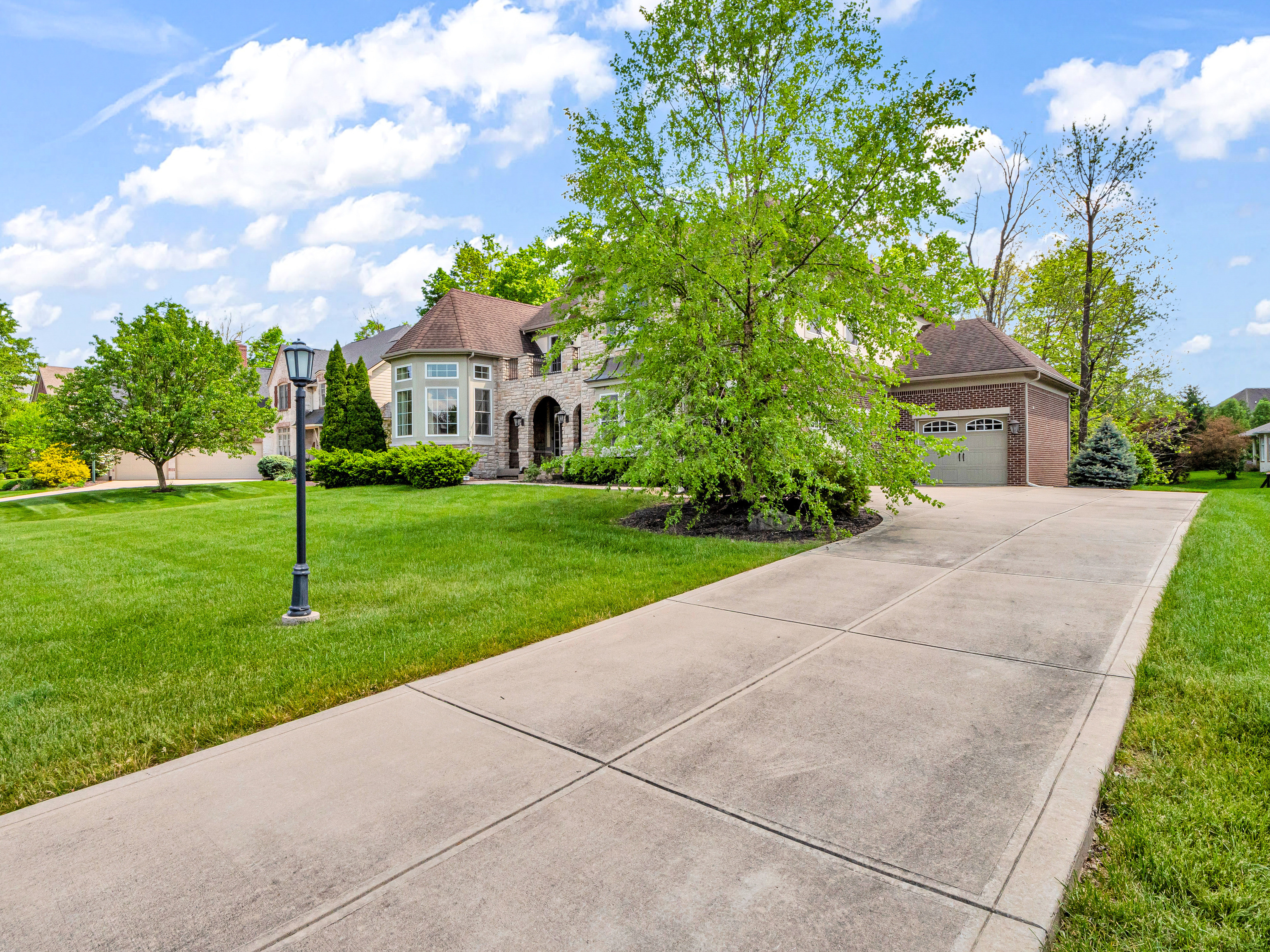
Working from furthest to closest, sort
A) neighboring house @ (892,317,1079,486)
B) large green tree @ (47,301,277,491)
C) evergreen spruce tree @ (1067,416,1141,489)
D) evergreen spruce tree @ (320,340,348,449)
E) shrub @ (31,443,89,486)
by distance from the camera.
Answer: shrub @ (31,443,89,486) < evergreen spruce tree @ (320,340,348,449) < large green tree @ (47,301,277,491) < evergreen spruce tree @ (1067,416,1141,489) < neighboring house @ (892,317,1079,486)

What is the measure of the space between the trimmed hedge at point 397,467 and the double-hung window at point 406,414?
17.6 feet

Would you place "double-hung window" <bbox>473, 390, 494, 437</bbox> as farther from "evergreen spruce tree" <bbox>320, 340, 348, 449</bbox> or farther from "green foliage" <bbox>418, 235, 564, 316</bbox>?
"green foliage" <bbox>418, 235, 564, 316</bbox>

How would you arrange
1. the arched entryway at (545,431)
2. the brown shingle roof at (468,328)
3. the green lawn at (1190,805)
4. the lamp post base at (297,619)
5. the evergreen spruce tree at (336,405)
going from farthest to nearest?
the evergreen spruce tree at (336,405)
the arched entryway at (545,431)
the brown shingle roof at (468,328)
the lamp post base at (297,619)
the green lawn at (1190,805)

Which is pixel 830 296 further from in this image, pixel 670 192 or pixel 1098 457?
pixel 1098 457

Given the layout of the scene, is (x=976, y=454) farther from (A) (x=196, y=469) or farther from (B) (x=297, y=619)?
(A) (x=196, y=469)

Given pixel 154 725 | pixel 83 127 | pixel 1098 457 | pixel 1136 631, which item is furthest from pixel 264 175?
pixel 1098 457

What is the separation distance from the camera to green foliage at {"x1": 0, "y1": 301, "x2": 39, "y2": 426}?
37.2 metres

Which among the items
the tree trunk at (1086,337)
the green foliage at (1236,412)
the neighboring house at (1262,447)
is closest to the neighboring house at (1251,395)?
the green foliage at (1236,412)

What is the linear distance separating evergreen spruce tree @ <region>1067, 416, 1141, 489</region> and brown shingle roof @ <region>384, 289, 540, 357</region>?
21.9 m

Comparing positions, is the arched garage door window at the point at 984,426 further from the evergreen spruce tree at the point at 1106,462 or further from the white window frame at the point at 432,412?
the white window frame at the point at 432,412

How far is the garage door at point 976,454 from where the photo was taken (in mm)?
19750

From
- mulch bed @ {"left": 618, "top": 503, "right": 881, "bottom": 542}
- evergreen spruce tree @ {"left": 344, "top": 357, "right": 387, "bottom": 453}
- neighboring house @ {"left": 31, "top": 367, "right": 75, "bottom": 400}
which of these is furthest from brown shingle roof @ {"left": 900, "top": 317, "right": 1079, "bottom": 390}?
neighboring house @ {"left": 31, "top": 367, "right": 75, "bottom": 400}

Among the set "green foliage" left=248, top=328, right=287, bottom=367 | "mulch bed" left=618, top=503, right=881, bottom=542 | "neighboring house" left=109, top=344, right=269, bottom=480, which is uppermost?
"green foliage" left=248, top=328, right=287, bottom=367

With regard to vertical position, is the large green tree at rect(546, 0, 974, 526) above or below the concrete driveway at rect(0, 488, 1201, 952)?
above
